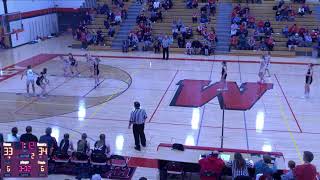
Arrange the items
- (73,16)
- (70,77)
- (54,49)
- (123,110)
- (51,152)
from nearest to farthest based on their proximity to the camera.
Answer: (51,152), (123,110), (70,77), (54,49), (73,16)

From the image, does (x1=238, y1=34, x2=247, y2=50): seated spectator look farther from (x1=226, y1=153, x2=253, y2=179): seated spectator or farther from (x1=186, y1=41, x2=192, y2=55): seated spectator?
(x1=226, y1=153, x2=253, y2=179): seated spectator

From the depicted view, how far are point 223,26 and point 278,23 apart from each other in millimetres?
4142

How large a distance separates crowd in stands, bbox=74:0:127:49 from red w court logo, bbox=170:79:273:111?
12.8 meters

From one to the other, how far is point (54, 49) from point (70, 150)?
21.5 m

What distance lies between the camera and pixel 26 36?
3425cm

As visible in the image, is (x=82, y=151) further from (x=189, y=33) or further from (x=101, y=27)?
(x=101, y=27)

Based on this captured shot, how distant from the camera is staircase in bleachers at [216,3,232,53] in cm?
3050

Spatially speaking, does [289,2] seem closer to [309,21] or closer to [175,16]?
[309,21]

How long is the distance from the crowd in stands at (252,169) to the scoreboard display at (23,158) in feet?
11.4

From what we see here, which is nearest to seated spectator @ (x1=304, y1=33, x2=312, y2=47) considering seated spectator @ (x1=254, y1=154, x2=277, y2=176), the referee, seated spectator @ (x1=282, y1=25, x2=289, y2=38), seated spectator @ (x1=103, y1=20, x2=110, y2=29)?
seated spectator @ (x1=282, y1=25, x2=289, y2=38)

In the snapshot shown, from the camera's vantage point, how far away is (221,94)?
62.5 ft

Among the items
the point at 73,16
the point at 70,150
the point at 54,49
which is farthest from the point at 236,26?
the point at 70,150

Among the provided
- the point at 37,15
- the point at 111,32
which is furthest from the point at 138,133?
the point at 37,15

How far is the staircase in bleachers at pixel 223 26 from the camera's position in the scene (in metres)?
30.5
